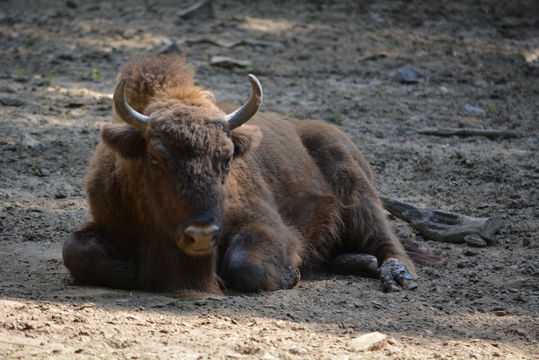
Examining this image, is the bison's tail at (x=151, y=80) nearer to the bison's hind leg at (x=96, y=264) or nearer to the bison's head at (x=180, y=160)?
the bison's head at (x=180, y=160)

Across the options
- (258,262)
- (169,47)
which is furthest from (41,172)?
(169,47)

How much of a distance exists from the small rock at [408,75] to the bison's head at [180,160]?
756 cm

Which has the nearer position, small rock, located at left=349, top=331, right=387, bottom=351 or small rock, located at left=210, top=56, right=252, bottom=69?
small rock, located at left=349, top=331, right=387, bottom=351

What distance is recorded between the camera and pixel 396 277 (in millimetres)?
6480

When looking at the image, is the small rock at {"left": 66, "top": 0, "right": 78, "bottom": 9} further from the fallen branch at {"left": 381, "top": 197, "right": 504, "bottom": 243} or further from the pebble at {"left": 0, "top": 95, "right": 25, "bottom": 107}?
the fallen branch at {"left": 381, "top": 197, "right": 504, "bottom": 243}

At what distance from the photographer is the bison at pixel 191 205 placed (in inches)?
223

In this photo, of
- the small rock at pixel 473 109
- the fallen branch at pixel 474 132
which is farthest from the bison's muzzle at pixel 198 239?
the small rock at pixel 473 109

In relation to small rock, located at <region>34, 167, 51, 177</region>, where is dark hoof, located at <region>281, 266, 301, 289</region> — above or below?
above

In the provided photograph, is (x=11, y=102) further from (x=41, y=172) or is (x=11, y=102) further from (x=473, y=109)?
(x=473, y=109)

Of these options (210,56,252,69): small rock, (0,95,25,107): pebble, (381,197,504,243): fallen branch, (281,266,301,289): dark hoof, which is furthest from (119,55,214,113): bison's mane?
(210,56,252,69): small rock

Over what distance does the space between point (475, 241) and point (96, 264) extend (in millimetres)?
3288

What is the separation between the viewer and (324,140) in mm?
7828

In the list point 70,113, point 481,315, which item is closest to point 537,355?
point 481,315

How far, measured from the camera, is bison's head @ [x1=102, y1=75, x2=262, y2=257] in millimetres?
5551
